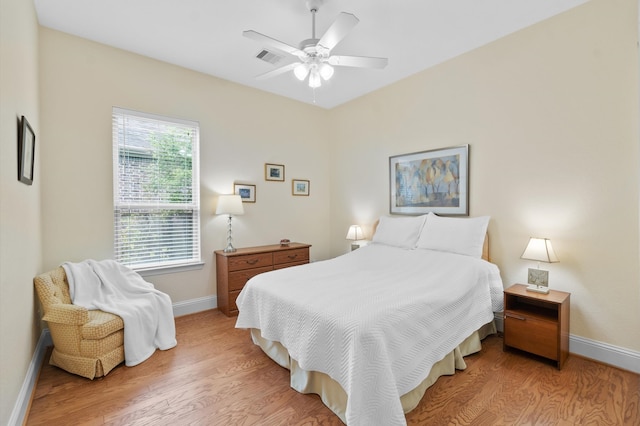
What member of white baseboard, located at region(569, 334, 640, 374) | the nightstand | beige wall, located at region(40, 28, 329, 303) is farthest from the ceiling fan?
white baseboard, located at region(569, 334, 640, 374)

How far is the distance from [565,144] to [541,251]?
978 millimetres

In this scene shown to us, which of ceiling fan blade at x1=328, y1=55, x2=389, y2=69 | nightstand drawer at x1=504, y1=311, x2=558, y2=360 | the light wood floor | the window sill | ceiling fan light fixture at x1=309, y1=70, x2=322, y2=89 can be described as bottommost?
the light wood floor

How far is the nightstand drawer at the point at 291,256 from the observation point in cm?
393

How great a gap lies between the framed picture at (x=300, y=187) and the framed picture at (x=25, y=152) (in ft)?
9.83

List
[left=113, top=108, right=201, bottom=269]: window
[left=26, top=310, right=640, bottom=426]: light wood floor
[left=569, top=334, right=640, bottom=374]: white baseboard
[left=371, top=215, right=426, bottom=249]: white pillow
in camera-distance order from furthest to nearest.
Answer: [left=371, top=215, right=426, bottom=249]: white pillow, [left=113, top=108, right=201, bottom=269]: window, [left=569, top=334, right=640, bottom=374]: white baseboard, [left=26, top=310, right=640, bottom=426]: light wood floor

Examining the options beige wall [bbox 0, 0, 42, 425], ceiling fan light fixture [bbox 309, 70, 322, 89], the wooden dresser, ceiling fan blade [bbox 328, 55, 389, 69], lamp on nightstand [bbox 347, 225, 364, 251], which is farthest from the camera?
lamp on nightstand [bbox 347, 225, 364, 251]

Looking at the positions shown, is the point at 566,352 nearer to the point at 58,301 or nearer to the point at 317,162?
the point at 317,162

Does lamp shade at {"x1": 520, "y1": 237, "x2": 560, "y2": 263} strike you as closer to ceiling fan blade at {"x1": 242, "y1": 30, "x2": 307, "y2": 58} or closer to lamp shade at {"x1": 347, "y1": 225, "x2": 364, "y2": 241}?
lamp shade at {"x1": 347, "y1": 225, "x2": 364, "y2": 241}

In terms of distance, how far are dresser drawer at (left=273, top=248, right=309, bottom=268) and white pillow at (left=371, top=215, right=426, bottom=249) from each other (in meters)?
1.08

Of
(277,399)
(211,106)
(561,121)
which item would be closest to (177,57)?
(211,106)

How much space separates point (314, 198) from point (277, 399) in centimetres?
329

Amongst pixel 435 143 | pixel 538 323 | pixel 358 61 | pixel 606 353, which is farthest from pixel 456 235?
pixel 358 61

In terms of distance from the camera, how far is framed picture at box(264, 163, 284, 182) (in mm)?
4258

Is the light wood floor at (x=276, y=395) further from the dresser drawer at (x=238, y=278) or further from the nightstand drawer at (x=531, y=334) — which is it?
the dresser drawer at (x=238, y=278)
